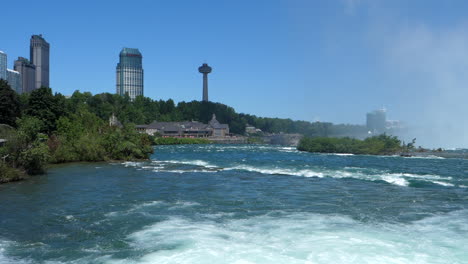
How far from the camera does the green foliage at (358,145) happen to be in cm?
7931

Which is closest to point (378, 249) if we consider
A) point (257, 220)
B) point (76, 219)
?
point (257, 220)

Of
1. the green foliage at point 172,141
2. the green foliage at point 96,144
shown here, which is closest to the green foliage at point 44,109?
the green foliage at point 96,144

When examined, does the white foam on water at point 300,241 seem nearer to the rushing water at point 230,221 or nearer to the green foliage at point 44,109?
the rushing water at point 230,221

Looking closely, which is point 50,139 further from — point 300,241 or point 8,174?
point 300,241

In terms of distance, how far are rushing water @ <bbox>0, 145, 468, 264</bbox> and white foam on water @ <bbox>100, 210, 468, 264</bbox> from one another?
4 centimetres

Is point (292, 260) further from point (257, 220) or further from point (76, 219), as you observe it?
point (76, 219)

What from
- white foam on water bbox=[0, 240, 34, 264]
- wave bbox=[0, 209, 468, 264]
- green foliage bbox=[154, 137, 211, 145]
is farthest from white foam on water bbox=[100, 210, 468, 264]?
green foliage bbox=[154, 137, 211, 145]

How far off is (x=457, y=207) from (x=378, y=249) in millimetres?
11017

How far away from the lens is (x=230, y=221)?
1933 cm

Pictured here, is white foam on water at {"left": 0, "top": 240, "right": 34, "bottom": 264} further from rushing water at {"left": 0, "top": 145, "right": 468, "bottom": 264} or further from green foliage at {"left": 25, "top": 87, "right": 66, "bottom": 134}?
green foliage at {"left": 25, "top": 87, "right": 66, "bottom": 134}

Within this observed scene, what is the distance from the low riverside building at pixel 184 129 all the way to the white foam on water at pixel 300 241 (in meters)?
144

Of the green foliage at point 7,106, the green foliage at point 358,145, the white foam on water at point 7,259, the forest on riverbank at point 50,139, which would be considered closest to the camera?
the white foam on water at point 7,259

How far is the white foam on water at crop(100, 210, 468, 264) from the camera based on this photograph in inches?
555

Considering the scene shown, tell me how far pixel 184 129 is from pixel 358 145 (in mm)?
102201
